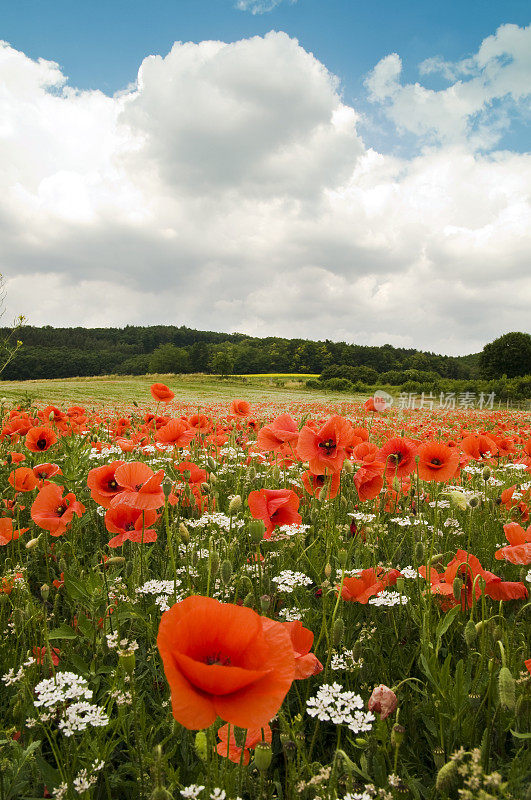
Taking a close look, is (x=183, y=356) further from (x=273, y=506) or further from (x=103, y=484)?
(x=273, y=506)

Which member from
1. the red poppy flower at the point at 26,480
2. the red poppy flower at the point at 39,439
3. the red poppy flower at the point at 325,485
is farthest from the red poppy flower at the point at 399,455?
the red poppy flower at the point at 39,439

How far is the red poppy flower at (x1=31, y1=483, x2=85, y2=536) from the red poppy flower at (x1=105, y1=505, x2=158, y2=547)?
28 cm

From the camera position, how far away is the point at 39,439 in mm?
3672

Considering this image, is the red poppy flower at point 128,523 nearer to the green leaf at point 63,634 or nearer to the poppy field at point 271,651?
the poppy field at point 271,651

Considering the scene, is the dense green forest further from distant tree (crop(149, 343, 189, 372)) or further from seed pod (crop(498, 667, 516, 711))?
seed pod (crop(498, 667, 516, 711))

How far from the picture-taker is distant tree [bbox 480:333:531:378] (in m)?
52.3

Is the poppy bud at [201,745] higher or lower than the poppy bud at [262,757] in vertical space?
lower

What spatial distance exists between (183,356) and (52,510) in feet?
237

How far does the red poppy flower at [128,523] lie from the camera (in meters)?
2.13

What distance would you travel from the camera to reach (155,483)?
6.42 feet

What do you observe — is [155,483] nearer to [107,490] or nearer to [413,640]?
[107,490]

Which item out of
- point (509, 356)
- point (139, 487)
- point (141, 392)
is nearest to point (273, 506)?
point (139, 487)

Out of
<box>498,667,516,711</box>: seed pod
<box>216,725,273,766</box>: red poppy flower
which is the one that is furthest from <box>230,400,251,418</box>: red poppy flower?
<box>498,667,516,711</box>: seed pod

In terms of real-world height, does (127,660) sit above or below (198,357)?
below
